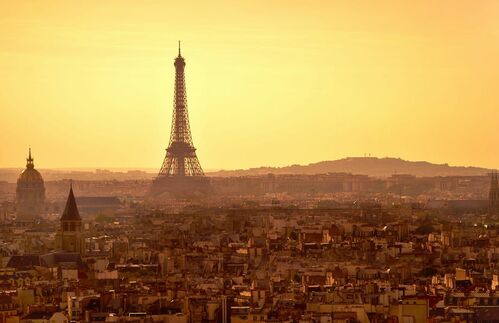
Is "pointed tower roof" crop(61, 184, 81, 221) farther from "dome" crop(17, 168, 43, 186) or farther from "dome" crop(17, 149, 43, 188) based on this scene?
"dome" crop(17, 168, 43, 186)

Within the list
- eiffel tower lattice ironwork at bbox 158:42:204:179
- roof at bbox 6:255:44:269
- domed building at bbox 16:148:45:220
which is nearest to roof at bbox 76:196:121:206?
eiffel tower lattice ironwork at bbox 158:42:204:179

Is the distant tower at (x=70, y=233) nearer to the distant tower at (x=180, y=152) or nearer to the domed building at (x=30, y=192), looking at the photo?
the domed building at (x=30, y=192)

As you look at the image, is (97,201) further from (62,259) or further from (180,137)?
(62,259)

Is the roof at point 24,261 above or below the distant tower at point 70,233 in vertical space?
below

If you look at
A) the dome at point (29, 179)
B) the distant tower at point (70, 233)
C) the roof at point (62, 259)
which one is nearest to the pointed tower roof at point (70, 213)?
the distant tower at point (70, 233)

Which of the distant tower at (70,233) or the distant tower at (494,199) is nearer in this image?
the distant tower at (70,233)

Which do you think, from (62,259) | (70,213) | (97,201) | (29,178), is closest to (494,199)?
(29,178)

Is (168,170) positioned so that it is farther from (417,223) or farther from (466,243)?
(466,243)
